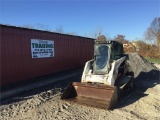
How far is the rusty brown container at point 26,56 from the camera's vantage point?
9.62 metres

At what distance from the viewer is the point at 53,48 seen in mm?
13094

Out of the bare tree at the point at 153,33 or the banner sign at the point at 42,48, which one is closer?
the banner sign at the point at 42,48

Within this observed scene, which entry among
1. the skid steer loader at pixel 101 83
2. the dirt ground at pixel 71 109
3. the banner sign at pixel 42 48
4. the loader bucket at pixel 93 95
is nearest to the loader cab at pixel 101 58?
the skid steer loader at pixel 101 83

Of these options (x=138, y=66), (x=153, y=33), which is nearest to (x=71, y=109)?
(x=138, y=66)

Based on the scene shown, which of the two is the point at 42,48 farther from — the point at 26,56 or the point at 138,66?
the point at 138,66

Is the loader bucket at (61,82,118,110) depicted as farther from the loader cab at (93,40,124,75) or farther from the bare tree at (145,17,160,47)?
the bare tree at (145,17,160,47)

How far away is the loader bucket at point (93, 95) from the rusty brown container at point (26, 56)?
142 inches

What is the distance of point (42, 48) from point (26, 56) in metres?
1.49

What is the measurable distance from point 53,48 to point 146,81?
19.9 ft

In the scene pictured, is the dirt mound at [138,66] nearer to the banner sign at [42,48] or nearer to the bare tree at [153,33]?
the banner sign at [42,48]

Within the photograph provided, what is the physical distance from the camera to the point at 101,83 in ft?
25.0

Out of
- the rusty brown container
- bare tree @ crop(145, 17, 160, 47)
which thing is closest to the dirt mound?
the rusty brown container

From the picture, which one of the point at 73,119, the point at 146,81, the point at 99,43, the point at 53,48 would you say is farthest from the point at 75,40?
the point at 73,119

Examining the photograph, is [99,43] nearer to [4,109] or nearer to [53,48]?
[4,109]
